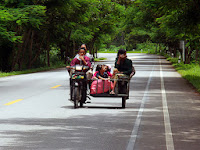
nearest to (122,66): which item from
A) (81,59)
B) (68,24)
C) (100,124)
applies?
(81,59)

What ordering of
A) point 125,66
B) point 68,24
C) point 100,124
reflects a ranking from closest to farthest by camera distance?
1. point 100,124
2. point 125,66
3. point 68,24

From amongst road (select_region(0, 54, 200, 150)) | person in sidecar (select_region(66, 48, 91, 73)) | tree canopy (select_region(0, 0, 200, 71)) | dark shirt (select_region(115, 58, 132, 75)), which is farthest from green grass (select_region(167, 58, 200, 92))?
person in sidecar (select_region(66, 48, 91, 73))

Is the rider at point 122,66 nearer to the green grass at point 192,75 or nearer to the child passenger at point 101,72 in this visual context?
the child passenger at point 101,72

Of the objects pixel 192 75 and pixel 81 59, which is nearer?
pixel 81 59

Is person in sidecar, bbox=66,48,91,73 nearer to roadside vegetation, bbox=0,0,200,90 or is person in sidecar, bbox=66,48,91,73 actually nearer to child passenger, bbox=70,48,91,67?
child passenger, bbox=70,48,91,67

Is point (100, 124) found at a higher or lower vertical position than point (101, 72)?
lower

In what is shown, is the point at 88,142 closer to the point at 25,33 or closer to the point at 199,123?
the point at 199,123

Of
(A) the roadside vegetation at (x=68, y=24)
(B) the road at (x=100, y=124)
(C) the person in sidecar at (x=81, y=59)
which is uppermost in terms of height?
(A) the roadside vegetation at (x=68, y=24)

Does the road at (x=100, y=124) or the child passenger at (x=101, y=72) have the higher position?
the child passenger at (x=101, y=72)

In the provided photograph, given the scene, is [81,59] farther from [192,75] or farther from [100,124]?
[192,75]

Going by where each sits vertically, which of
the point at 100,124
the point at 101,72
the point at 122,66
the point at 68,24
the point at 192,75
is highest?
the point at 68,24

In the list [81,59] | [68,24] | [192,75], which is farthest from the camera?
[68,24]

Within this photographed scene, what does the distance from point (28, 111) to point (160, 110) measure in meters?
3.49

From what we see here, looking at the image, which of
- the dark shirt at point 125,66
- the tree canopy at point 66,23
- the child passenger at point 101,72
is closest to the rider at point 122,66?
the dark shirt at point 125,66
